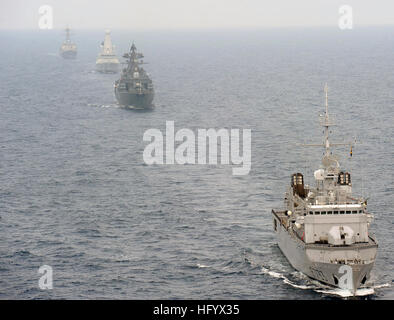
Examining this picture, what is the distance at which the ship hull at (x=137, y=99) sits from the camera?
172 meters

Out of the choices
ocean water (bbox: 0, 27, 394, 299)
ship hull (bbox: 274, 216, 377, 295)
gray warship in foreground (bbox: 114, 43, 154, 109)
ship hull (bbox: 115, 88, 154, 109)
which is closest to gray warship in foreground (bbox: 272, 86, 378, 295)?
ship hull (bbox: 274, 216, 377, 295)

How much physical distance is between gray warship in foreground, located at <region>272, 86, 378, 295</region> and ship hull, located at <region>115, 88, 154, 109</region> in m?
101

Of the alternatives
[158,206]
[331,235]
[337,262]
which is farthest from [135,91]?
[337,262]

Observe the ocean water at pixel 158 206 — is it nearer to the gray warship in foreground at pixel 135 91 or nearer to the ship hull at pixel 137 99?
the ship hull at pixel 137 99

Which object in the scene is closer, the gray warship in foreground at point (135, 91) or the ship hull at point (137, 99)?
the ship hull at point (137, 99)

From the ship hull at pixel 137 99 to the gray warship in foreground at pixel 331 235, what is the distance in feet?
330

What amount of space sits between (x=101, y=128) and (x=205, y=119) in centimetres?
2091

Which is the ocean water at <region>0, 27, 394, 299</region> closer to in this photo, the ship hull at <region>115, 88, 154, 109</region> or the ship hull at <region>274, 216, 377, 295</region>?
the ship hull at <region>274, 216, 377, 295</region>

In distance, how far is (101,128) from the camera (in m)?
148

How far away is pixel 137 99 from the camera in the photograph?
172500 mm

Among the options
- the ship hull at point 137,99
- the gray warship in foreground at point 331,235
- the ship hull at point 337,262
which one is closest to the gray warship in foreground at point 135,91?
the ship hull at point 137,99

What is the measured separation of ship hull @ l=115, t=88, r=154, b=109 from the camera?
566 ft
